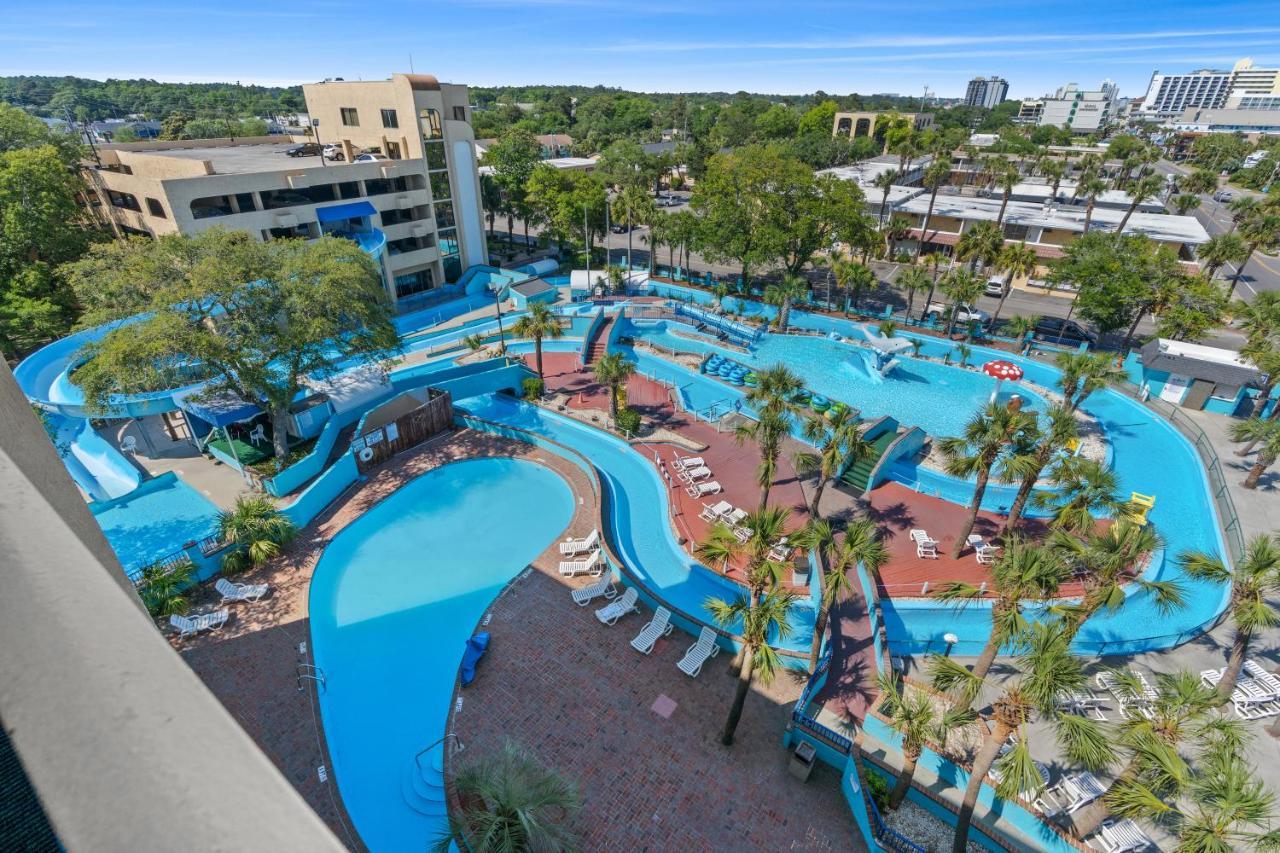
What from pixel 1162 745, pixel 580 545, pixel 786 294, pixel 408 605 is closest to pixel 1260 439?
pixel 1162 745

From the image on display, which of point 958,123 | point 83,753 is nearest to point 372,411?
point 83,753

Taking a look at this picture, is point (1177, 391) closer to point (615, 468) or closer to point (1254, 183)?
point (615, 468)

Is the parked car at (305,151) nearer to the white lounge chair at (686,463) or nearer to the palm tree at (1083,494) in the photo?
the white lounge chair at (686,463)

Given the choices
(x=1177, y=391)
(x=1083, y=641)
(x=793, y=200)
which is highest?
(x=793, y=200)

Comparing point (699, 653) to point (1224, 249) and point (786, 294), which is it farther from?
point (1224, 249)

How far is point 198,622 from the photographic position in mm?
20266

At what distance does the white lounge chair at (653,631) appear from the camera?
19.6 meters

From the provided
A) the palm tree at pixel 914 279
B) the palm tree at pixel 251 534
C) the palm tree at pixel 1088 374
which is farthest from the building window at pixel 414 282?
the palm tree at pixel 1088 374

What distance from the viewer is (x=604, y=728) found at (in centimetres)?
1728

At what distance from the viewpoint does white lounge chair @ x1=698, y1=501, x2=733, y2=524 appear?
82.9 ft

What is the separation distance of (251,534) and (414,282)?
34017mm

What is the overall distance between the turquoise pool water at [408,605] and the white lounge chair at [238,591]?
1758mm

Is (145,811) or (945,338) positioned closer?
(145,811)

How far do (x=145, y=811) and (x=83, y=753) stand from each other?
399 millimetres
